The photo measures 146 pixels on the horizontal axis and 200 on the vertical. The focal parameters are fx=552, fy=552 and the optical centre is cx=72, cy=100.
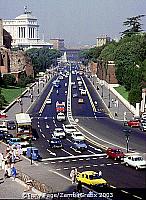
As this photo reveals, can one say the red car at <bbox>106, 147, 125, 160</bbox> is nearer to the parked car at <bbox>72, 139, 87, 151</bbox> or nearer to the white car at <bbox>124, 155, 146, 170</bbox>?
the white car at <bbox>124, 155, 146, 170</bbox>

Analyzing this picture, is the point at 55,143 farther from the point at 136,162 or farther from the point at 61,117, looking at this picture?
the point at 61,117

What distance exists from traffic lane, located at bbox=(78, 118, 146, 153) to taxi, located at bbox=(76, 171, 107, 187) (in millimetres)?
11159

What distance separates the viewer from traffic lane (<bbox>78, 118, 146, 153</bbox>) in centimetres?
4422

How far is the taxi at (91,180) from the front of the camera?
29.2m

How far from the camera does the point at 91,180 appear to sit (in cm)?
2955

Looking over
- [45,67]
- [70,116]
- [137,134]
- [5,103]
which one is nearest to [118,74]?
[5,103]

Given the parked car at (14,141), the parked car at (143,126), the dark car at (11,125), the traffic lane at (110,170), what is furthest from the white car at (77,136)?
the dark car at (11,125)

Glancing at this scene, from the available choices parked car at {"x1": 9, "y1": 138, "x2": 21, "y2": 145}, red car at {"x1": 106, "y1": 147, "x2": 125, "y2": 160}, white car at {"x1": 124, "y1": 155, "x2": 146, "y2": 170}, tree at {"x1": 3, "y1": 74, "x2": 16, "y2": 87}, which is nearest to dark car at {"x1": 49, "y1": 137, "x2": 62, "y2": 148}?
parked car at {"x1": 9, "y1": 138, "x2": 21, "y2": 145}

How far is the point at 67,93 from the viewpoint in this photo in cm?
9875

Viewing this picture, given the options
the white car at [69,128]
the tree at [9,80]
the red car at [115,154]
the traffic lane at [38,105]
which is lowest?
the traffic lane at [38,105]

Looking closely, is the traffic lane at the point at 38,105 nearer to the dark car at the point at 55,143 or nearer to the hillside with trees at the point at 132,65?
the hillside with trees at the point at 132,65

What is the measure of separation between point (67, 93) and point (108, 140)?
172ft

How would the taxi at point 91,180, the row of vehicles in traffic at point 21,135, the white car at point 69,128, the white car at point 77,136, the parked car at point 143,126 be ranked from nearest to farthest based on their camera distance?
the taxi at point 91,180
the row of vehicles in traffic at point 21,135
the white car at point 77,136
the white car at point 69,128
the parked car at point 143,126

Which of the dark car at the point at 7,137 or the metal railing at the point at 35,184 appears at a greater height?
the metal railing at the point at 35,184
